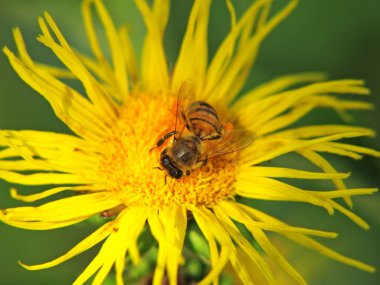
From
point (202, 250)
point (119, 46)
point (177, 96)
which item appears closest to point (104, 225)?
point (202, 250)

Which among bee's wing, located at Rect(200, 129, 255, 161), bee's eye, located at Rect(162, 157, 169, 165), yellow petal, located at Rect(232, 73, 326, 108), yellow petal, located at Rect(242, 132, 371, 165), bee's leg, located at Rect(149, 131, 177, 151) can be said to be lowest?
yellow petal, located at Rect(242, 132, 371, 165)

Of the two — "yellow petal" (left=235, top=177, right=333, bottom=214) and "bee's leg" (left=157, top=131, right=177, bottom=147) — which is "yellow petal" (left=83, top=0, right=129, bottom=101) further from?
"yellow petal" (left=235, top=177, right=333, bottom=214)

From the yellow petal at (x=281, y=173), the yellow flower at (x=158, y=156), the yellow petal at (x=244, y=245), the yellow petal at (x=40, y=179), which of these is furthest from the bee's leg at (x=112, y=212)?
the yellow petal at (x=281, y=173)

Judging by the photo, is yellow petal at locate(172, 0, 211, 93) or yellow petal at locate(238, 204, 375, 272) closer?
yellow petal at locate(238, 204, 375, 272)

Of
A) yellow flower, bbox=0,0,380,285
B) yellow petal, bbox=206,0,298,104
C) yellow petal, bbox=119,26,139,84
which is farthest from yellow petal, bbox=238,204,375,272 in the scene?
yellow petal, bbox=119,26,139,84

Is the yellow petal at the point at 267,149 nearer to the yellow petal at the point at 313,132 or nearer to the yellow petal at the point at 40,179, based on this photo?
the yellow petal at the point at 313,132

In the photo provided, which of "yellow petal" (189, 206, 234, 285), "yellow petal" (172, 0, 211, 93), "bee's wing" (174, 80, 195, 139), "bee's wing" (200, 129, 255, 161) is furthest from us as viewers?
"yellow petal" (172, 0, 211, 93)

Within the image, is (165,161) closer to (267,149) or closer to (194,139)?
(194,139)

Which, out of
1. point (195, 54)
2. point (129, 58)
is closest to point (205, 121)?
point (195, 54)
